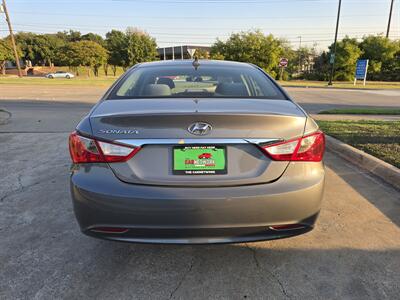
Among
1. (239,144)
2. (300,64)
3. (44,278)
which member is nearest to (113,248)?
(44,278)

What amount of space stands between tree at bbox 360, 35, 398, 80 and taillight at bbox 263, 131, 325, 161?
4808 cm

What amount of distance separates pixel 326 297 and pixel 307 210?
0.60 meters

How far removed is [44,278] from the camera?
238 centimetres

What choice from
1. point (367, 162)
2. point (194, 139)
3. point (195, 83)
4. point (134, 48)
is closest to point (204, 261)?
point (194, 139)

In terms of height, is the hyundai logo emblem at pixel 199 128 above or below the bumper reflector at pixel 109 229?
above

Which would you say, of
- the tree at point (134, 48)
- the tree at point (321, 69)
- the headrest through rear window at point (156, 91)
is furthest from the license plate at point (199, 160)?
the tree at point (134, 48)

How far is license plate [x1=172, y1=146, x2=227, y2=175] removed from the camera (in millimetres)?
2014

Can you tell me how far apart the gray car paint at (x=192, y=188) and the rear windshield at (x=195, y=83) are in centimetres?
62

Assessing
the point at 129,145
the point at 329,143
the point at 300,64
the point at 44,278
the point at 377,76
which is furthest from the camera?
the point at 300,64

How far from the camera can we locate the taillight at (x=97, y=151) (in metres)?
2.03

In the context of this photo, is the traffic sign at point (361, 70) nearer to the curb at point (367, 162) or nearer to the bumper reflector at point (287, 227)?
the curb at point (367, 162)

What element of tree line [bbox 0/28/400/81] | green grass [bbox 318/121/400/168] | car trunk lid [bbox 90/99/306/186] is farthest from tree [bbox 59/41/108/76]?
car trunk lid [bbox 90/99/306/186]

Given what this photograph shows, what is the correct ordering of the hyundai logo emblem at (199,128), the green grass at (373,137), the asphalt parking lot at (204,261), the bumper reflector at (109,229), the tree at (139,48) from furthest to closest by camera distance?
the tree at (139,48)
the green grass at (373,137)
the asphalt parking lot at (204,261)
the bumper reflector at (109,229)
the hyundai logo emblem at (199,128)

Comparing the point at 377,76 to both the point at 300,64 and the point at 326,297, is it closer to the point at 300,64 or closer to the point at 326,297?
the point at 300,64
